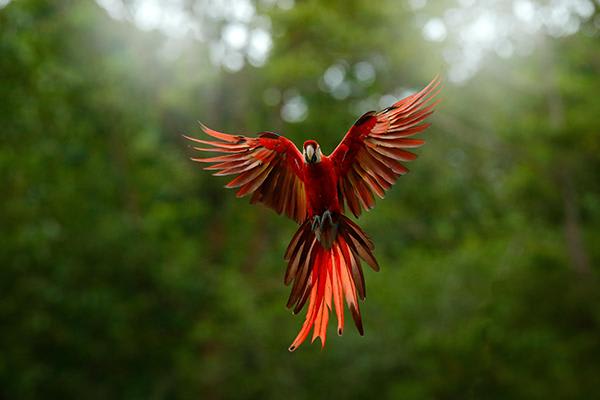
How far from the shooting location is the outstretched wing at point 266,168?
1324 millimetres

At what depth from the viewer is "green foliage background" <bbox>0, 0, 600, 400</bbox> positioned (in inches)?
319

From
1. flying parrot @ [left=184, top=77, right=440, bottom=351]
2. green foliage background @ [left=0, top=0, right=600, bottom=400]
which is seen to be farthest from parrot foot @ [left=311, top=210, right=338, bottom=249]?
green foliage background @ [left=0, top=0, right=600, bottom=400]

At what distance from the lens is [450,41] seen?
29.3ft

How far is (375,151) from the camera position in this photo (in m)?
1.29

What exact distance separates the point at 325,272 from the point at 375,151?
23cm

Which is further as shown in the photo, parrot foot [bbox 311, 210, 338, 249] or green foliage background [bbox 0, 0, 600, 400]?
green foliage background [bbox 0, 0, 600, 400]

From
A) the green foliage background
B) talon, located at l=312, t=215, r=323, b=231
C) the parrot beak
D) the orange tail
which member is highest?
the green foliage background

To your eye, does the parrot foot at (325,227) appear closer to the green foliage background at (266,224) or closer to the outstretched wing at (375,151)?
the outstretched wing at (375,151)

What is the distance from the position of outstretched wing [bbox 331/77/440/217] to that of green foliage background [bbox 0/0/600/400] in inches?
255

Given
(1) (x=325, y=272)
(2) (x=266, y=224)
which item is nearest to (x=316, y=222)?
(1) (x=325, y=272)

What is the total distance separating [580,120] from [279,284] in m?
4.18

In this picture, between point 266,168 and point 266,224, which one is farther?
point 266,224

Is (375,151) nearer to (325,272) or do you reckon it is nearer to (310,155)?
(310,155)

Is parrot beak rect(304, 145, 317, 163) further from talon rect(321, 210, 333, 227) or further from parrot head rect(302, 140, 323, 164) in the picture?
talon rect(321, 210, 333, 227)
